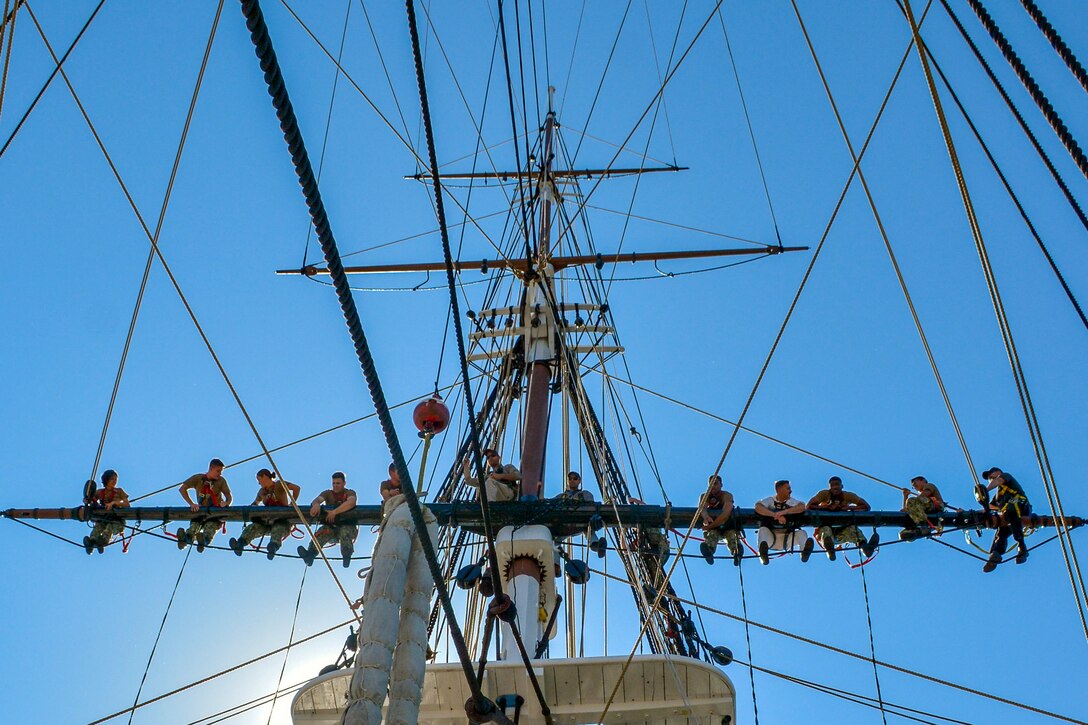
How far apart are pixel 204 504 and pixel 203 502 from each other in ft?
0.07

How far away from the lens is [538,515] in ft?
25.2

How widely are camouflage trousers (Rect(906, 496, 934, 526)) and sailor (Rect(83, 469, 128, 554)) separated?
5.50m

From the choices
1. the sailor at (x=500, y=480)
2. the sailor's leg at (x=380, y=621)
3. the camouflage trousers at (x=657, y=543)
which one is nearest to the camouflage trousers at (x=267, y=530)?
the sailor at (x=500, y=480)

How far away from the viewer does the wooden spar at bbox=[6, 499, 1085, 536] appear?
7656 mm

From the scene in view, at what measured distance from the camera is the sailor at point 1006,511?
7.16 metres

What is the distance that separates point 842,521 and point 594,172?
8290 mm

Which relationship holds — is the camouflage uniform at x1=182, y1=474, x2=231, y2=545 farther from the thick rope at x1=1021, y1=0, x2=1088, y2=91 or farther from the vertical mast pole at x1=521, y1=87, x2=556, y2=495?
the thick rope at x1=1021, y1=0, x2=1088, y2=91

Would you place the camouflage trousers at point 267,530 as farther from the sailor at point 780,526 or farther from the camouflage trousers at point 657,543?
the sailor at point 780,526

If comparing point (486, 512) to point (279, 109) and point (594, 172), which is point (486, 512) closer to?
point (279, 109)

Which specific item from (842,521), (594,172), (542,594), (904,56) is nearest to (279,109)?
(904,56)

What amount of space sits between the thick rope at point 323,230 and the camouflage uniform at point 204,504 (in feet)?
15.4

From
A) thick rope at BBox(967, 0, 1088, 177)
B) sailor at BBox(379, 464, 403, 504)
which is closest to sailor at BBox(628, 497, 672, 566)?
sailor at BBox(379, 464, 403, 504)

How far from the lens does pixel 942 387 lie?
18.0ft

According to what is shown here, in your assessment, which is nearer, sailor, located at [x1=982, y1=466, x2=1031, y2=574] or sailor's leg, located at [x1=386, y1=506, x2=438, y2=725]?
sailor's leg, located at [x1=386, y1=506, x2=438, y2=725]
